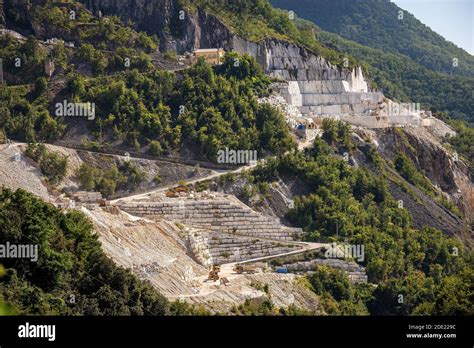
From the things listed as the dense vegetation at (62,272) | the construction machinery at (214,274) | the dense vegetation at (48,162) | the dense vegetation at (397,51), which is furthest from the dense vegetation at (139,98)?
the dense vegetation at (397,51)

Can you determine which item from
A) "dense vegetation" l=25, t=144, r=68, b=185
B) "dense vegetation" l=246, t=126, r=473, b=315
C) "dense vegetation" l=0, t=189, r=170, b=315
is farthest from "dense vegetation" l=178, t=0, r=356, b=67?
"dense vegetation" l=0, t=189, r=170, b=315

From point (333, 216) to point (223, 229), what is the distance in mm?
7157

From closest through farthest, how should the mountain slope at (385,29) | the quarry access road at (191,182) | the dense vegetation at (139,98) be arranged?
the quarry access road at (191,182)
the dense vegetation at (139,98)
the mountain slope at (385,29)

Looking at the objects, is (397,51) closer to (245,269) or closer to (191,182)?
(191,182)

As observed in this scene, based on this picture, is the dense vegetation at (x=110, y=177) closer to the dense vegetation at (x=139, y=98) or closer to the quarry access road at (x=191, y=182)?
the quarry access road at (x=191, y=182)

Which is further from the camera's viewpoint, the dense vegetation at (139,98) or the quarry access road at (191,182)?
the dense vegetation at (139,98)

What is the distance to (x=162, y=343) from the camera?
19453 mm

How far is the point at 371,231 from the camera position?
60906mm

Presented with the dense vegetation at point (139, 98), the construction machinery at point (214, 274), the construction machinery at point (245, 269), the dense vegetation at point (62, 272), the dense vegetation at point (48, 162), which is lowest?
the construction machinery at point (245, 269)

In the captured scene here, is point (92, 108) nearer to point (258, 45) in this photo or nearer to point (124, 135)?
point (124, 135)

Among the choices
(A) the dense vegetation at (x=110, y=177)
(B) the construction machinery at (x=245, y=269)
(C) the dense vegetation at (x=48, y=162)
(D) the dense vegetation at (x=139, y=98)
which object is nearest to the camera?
(B) the construction machinery at (x=245, y=269)

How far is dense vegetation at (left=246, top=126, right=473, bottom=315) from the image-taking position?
5294 centimetres

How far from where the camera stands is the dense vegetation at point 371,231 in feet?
174

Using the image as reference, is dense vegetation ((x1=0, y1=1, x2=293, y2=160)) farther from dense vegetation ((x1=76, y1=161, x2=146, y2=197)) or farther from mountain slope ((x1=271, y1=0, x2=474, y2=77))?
mountain slope ((x1=271, y1=0, x2=474, y2=77))
